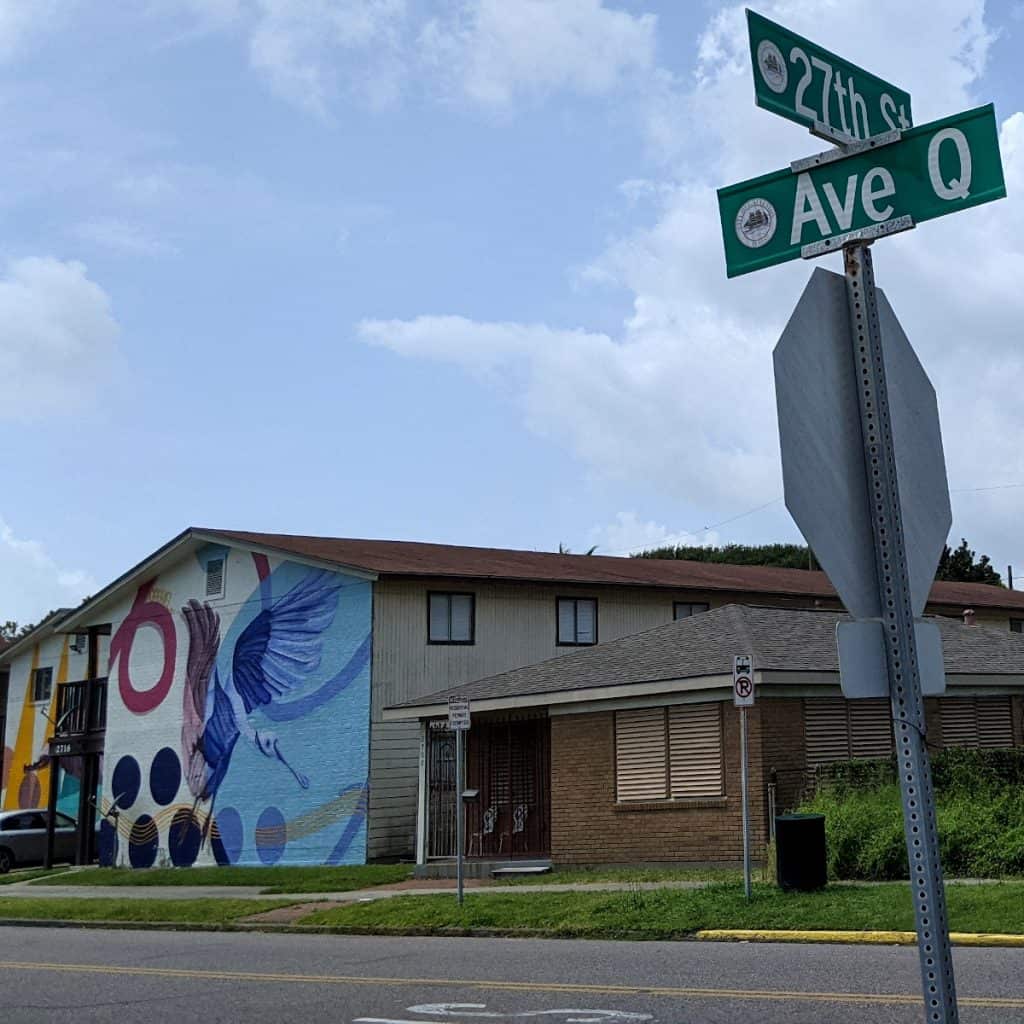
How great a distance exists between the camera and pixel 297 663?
33.0m

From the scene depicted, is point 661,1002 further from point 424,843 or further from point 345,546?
point 345,546

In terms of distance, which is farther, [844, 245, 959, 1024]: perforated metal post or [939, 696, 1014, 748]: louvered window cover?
[939, 696, 1014, 748]: louvered window cover

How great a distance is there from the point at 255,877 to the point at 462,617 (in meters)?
7.54

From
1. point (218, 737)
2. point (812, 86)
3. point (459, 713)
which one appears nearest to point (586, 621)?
point (218, 737)

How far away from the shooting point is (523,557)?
38.1 metres

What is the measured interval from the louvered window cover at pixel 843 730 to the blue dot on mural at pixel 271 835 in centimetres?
1389

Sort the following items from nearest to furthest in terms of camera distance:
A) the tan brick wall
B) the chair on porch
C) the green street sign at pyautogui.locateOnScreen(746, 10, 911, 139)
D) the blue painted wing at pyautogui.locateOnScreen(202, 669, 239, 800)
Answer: the green street sign at pyautogui.locateOnScreen(746, 10, 911, 139)
the tan brick wall
the chair on porch
the blue painted wing at pyautogui.locateOnScreen(202, 669, 239, 800)

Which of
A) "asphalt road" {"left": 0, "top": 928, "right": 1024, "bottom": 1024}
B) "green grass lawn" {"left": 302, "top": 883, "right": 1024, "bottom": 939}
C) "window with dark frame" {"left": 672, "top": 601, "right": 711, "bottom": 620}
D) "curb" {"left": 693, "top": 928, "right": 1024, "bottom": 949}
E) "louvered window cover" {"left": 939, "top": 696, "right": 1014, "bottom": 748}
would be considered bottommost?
"asphalt road" {"left": 0, "top": 928, "right": 1024, "bottom": 1024}

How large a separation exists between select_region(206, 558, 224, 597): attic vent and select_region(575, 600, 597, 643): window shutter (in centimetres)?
862

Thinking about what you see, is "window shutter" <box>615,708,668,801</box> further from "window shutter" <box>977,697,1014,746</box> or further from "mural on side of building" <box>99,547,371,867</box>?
"mural on side of building" <box>99,547,371,867</box>

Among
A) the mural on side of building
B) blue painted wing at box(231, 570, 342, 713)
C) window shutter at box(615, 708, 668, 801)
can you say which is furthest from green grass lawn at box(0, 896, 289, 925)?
blue painted wing at box(231, 570, 342, 713)

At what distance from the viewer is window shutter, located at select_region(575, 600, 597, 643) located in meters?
34.7

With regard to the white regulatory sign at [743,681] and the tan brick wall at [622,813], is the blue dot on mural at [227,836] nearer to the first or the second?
the tan brick wall at [622,813]

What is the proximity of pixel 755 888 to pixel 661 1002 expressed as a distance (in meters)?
7.77
